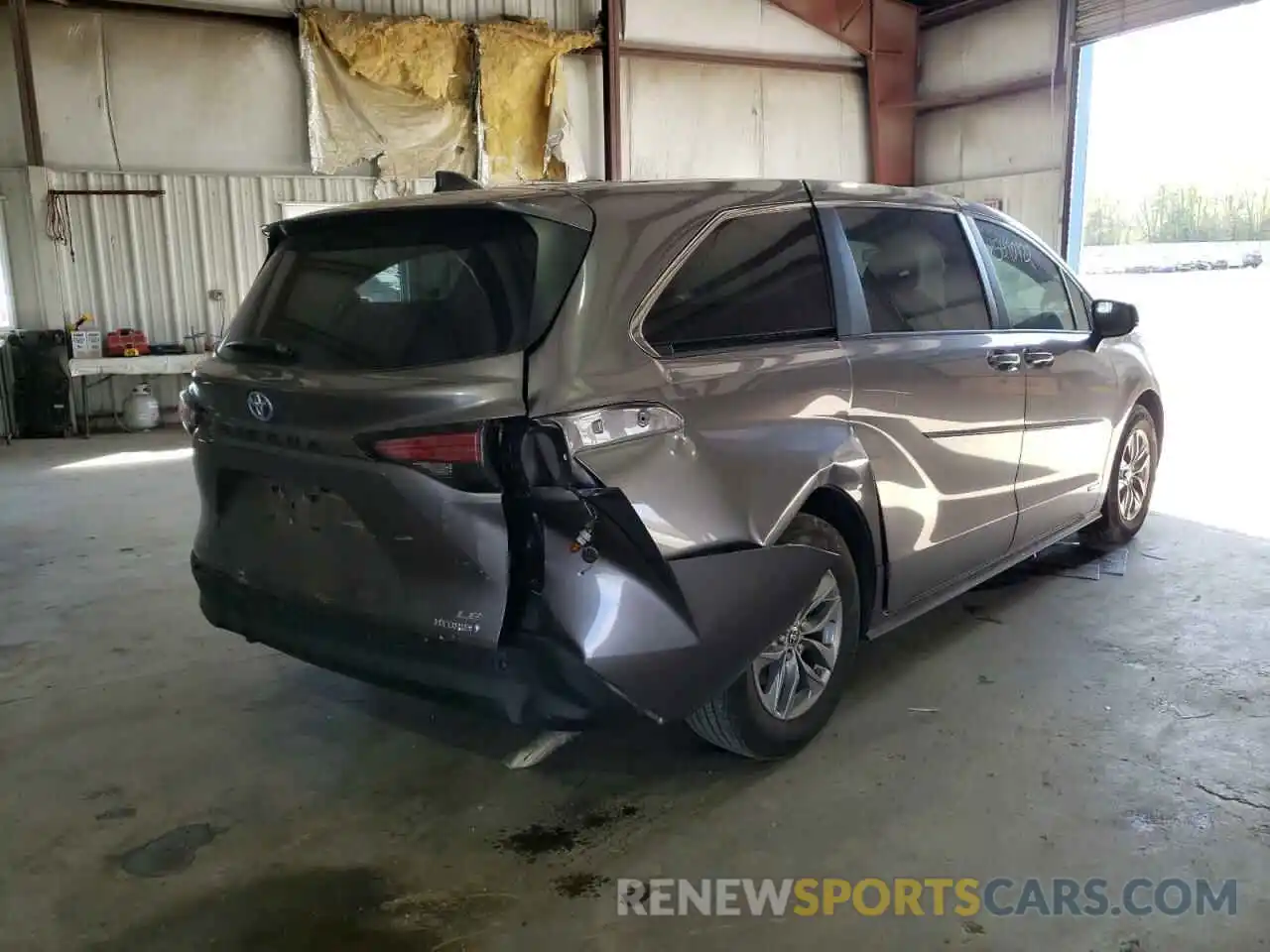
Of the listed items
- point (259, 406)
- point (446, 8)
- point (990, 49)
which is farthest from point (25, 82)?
point (990, 49)

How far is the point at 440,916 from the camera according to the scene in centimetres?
205

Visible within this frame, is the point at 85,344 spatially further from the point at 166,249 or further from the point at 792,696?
the point at 792,696

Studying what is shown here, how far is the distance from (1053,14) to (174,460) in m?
10.5

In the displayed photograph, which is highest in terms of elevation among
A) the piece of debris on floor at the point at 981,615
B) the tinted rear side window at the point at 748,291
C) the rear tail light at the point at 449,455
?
the tinted rear side window at the point at 748,291

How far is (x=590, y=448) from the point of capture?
205cm

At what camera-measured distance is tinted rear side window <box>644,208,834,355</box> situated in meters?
2.35

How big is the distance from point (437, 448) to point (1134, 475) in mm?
3857

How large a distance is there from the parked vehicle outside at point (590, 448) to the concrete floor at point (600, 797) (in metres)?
0.31

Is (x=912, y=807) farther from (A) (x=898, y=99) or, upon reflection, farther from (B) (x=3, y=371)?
(A) (x=898, y=99)

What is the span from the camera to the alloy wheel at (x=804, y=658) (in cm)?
261

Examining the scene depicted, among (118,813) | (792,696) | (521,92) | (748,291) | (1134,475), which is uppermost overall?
(521,92)

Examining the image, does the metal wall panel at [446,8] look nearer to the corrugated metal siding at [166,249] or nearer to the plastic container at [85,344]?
the corrugated metal siding at [166,249]

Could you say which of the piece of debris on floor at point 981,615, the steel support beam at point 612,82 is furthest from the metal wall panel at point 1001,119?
the piece of debris on floor at point 981,615

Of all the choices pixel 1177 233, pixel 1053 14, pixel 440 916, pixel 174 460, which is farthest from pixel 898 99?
pixel 440 916
